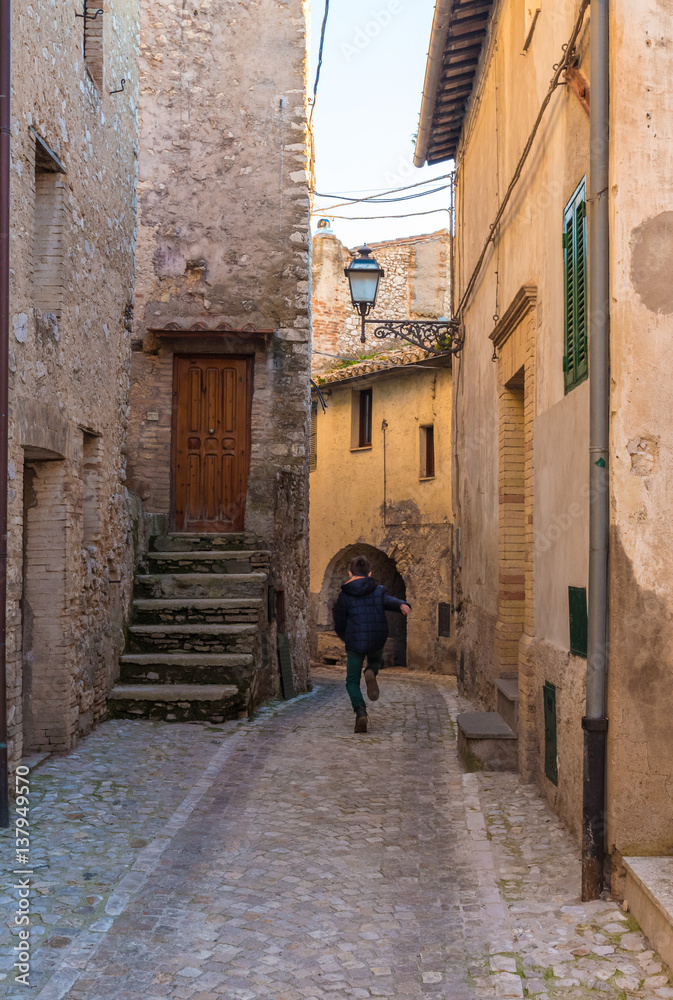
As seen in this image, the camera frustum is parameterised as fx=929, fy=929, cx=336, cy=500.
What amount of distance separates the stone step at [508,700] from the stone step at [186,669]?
2420 mm

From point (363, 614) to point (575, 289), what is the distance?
4089mm

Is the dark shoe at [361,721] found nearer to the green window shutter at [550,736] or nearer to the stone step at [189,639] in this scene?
the stone step at [189,639]

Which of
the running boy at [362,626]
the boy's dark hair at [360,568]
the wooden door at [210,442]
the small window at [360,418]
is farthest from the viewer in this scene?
the small window at [360,418]

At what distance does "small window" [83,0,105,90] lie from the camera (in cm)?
798

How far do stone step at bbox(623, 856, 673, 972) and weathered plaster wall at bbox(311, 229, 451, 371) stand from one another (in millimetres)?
20814

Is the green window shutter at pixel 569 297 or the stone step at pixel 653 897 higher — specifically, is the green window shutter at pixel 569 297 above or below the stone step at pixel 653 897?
above

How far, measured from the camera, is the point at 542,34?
630 cm

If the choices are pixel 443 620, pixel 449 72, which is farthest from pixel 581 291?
pixel 443 620

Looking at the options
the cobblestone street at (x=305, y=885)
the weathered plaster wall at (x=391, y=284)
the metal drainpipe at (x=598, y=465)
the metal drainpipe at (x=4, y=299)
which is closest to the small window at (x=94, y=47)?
the metal drainpipe at (x=4, y=299)

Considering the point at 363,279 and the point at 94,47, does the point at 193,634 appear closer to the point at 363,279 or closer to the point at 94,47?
the point at 363,279

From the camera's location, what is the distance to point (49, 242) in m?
7.20

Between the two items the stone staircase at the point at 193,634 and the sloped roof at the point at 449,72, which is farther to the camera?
the sloped roof at the point at 449,72

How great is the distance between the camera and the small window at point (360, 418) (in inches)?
830

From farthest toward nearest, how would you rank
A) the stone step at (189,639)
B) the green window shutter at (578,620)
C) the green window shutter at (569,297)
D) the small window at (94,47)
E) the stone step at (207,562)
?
the stone step at (207,562) < the stone step at (189,639) < the small window at (94,47) < the green window shutter at (569,297) < the green window shutter at (578,620)
